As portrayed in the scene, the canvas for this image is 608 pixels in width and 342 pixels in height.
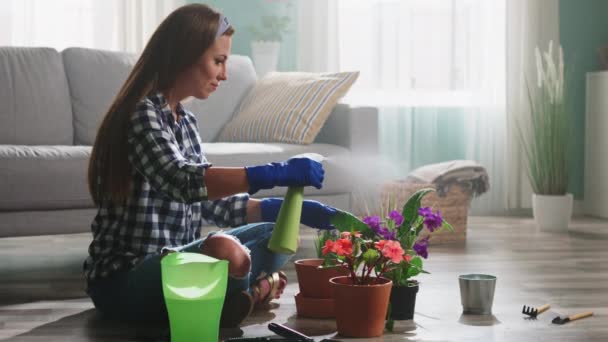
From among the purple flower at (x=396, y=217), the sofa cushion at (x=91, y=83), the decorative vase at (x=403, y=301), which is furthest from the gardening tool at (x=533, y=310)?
the sofa cushion at (x=91, y=83)

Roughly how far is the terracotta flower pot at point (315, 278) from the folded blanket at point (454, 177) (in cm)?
176

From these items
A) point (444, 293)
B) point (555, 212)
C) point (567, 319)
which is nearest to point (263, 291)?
point (444, 293)

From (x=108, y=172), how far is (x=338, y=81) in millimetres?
1790

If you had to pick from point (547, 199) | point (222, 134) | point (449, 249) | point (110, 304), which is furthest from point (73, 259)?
point (547, 199)

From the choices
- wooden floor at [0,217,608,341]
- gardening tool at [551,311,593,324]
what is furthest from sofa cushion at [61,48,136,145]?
gardening tool at [551,311,593,324]

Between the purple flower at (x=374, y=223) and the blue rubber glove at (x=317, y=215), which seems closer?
the purple flower at (x=374, y=223)

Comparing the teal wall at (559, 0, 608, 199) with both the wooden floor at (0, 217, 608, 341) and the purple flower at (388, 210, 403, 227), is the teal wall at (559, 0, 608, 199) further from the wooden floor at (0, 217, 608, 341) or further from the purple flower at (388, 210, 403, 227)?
the purple flower at (388, 210, 403, 227)

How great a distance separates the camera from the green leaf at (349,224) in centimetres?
208

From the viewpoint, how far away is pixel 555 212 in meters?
4.14

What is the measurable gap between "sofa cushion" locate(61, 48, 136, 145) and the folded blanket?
1.36m

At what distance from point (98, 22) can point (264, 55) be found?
89 cm

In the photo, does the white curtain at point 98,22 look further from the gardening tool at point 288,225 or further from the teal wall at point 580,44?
the gardening tool at point 288,225

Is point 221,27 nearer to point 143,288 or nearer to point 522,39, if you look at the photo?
point 143,288

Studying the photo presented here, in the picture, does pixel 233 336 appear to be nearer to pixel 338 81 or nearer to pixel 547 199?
pixel 338 81
